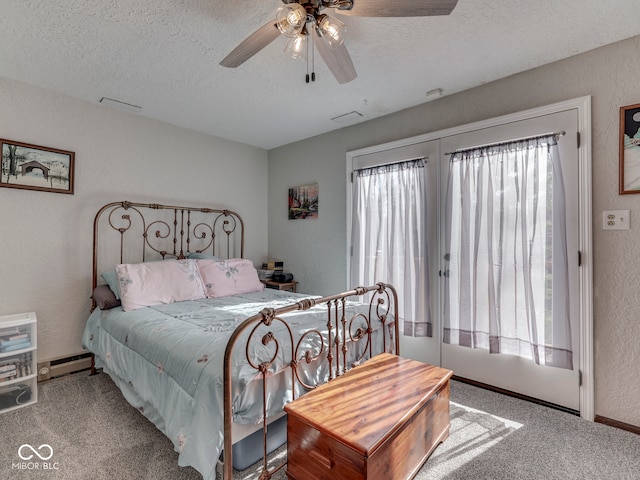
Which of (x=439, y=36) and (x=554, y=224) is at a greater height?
(x=439, y=36)

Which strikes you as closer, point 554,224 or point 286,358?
point 286,358

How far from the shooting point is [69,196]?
2881 mm

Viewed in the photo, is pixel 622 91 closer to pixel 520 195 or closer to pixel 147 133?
pixel 520 195

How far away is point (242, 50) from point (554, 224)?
243cm

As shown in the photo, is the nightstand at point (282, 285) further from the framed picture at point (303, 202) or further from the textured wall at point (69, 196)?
the textured wall at point (69, 196)

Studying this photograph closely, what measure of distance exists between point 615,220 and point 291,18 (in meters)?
2.41

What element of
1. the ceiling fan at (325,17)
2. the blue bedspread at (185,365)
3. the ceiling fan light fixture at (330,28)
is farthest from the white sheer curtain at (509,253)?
the ceiling fan light fixture at (330,28)

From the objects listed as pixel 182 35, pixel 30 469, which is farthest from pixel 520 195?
pixel 30 469

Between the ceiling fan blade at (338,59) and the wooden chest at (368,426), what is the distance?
5.97ft

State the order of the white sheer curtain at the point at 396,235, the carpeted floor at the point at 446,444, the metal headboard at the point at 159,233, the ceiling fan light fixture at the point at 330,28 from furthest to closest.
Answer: the metal headboard at the point at 159,233, the white sheer curtain at the point at 396,235, the carpeted floor at the point at 446,444, the ceiling fan light fixture at the point at 330,28

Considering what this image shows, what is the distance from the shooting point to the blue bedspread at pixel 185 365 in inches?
56.1

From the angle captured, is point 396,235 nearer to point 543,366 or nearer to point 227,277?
point 543,366

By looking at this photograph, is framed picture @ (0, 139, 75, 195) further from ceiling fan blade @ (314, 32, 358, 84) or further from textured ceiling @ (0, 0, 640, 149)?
ceiling fan blade @ (314, 32, 358, 84)

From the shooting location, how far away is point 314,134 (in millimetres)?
3943
